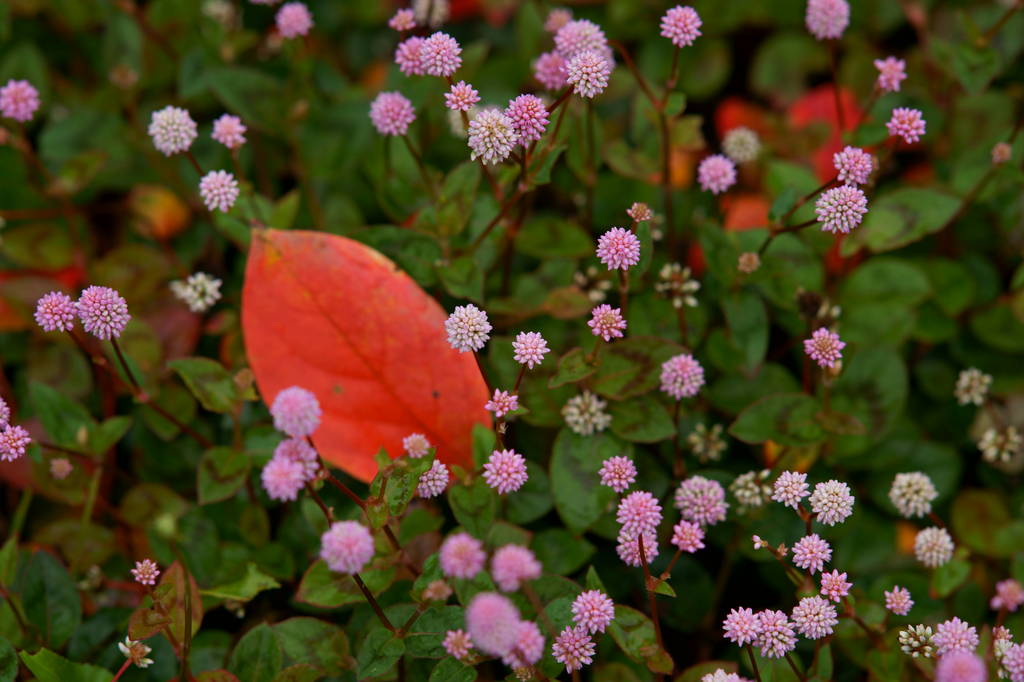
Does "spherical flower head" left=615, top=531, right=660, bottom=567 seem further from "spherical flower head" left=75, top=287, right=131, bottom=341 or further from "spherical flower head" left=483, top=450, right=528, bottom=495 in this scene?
"spherical flower head" left=75, top=287, right=131, bottom=341

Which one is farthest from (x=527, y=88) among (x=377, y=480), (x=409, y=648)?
(x=409, y=648)

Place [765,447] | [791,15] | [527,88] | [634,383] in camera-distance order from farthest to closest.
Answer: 1. [791,15]
2. [527,88]
3. [765,447]
4. [634,383]

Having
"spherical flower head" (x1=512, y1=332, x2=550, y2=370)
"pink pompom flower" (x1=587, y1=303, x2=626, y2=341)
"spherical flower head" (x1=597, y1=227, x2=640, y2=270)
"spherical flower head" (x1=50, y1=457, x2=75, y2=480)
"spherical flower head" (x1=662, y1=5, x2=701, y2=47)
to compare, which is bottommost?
"spherical flower head" (x1=50, y1=457, x2=75, y2=480)

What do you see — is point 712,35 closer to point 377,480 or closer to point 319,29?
point 319,29

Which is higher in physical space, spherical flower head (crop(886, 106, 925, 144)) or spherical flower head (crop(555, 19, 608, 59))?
spherical flower head (crop(555, 19, 608, 59))

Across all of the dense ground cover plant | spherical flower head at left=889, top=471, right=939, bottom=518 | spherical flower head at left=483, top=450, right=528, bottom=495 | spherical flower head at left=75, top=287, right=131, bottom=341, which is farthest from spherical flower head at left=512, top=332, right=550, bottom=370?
spherical flower head at left=889, top=471, right=939, bottom=518

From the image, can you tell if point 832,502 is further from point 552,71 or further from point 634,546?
point 552,71

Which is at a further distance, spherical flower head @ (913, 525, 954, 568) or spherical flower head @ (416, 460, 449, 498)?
spherical flower head @ (913, 525, 954, 568)
